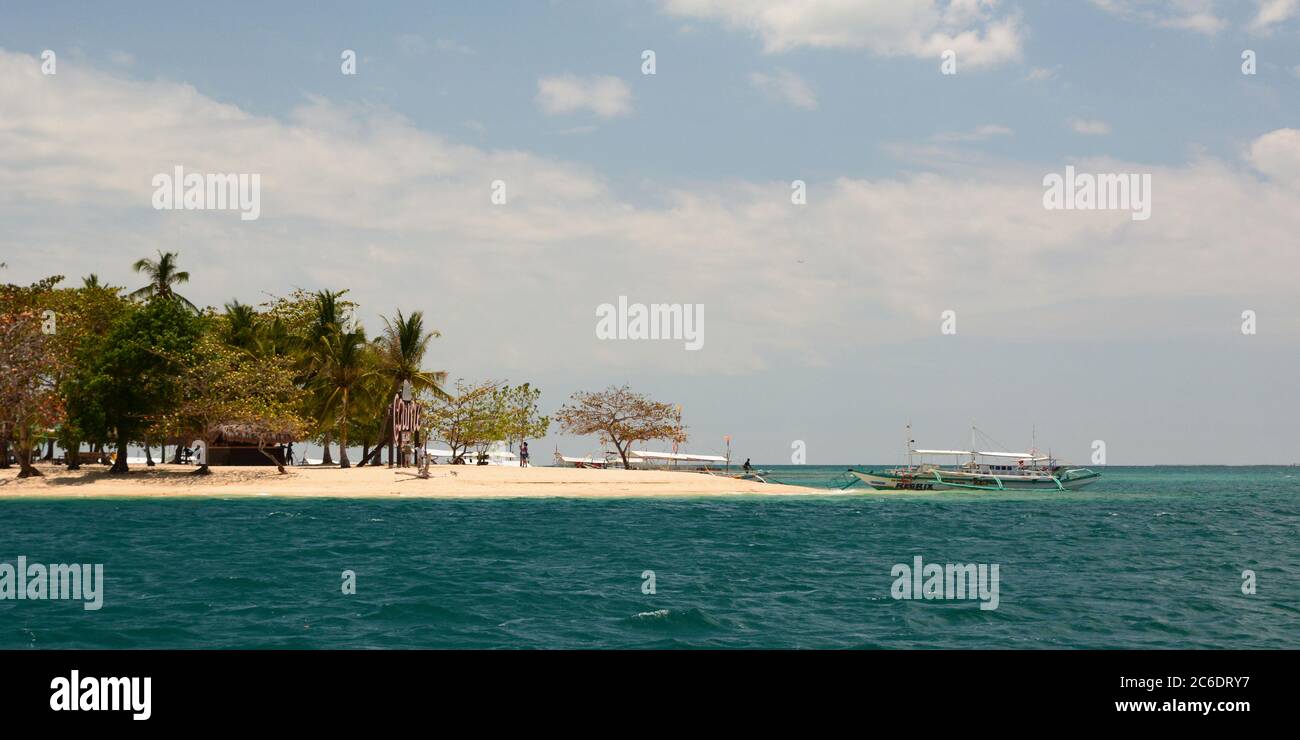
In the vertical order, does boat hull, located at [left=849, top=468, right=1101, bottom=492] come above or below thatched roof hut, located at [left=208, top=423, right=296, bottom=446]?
A: below

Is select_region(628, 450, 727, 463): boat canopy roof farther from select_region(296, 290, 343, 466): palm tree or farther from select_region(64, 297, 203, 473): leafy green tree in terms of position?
select_region(64, 297, 203, 473): leafy green tree

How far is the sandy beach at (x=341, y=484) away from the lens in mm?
63197

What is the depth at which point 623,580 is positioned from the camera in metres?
26.0

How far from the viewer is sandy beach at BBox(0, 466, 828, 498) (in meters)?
63.2

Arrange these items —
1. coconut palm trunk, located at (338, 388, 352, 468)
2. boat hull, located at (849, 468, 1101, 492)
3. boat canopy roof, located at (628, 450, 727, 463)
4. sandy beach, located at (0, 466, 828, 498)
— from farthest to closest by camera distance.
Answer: boat canopy roof, located at (628, 450, 727, 463) < boat hull, located at (849, 468, 1101, 492) < coconut palm trunk, located at (338, 388, 352, 468) < sandy beach, located at (0, 466, 828, 498)

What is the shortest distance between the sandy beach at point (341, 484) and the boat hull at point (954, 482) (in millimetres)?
18577

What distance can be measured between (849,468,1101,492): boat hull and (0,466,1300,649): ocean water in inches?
1588

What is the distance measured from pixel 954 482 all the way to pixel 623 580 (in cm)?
7695

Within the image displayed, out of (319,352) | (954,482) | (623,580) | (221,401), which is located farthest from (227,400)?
(954,482)

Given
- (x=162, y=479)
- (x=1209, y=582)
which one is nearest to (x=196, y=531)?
(x=162, y=479)

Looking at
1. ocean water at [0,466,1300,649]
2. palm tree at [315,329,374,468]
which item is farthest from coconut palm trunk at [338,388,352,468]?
ocean water at [0,466,1300,649]

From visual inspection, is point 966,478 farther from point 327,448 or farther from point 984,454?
point 327,448
